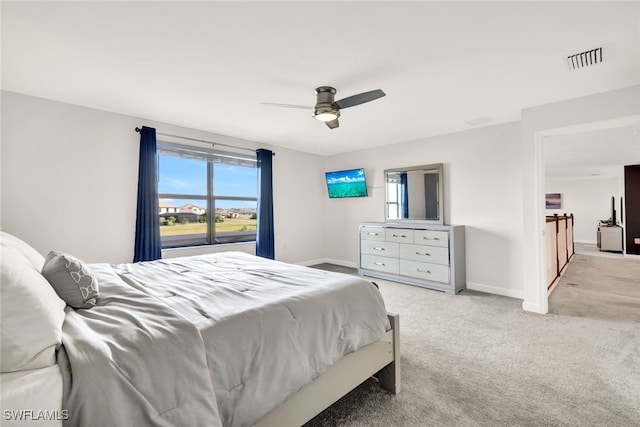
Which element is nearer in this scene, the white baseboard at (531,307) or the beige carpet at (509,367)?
the beige carpet at (509,367)

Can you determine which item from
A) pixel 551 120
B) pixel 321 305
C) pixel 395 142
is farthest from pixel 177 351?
pixel 395 142

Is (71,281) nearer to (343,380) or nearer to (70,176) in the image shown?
(343,380)

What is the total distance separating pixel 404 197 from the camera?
5.11 m

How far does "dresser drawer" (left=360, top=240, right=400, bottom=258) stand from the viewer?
476cm

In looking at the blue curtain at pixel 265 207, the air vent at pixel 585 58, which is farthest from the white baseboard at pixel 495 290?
the blue curtain at pixel 265 207

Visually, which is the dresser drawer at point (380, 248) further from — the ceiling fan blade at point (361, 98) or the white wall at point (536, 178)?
the ceiling fan blade at point (361, 98)

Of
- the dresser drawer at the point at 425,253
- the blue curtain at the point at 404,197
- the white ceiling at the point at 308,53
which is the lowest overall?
the dresser drawer at the point at 425,253

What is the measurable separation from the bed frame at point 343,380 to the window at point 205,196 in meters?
3.40

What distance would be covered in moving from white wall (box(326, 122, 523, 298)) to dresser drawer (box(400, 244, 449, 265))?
551mm

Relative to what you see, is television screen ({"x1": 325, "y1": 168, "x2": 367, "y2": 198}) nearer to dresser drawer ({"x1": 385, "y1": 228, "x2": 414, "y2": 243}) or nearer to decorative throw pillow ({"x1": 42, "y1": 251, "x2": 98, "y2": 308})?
dresser drawer ({"x1": 385, "y1": 228, "x2": 414, "y2": 243})

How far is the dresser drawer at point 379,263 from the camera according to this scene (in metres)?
4.77

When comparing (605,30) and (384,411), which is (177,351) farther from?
(605,30)

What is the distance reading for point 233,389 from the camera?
1.24 m

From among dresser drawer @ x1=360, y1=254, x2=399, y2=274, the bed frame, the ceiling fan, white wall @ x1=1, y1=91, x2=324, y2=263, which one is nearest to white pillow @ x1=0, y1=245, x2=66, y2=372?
the bed frame
